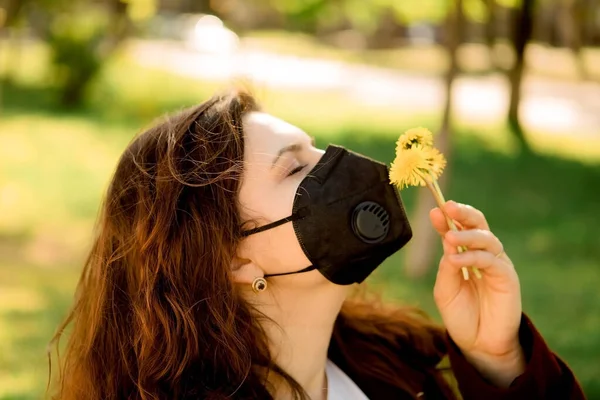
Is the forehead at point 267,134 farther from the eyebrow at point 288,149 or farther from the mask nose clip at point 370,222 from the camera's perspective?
the mask nose clip at point 370,222

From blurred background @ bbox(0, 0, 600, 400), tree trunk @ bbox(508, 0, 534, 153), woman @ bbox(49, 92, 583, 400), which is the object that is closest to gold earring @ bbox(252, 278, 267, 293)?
woman @ bbox(49, 92, 583, 400)

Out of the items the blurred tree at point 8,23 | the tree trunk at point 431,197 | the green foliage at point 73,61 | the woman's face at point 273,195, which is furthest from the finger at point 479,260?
the green foliage at point 73,61

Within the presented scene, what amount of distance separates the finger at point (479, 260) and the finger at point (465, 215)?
8 cm

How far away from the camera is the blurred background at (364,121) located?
6.27m

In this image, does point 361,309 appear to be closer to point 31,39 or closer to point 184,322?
point 184,322

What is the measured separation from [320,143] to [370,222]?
951cm

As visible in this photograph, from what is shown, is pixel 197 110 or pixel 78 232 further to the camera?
pixel 78 232

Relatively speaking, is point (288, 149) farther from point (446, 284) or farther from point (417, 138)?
Result: point (446, 284)

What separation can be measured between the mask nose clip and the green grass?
0.60 metres

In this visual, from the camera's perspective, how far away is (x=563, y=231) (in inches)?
323

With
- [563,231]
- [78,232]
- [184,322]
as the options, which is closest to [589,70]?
[563,231]

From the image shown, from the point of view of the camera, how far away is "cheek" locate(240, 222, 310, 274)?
2223 millimetres

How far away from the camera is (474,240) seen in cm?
207

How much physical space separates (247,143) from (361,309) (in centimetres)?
73
